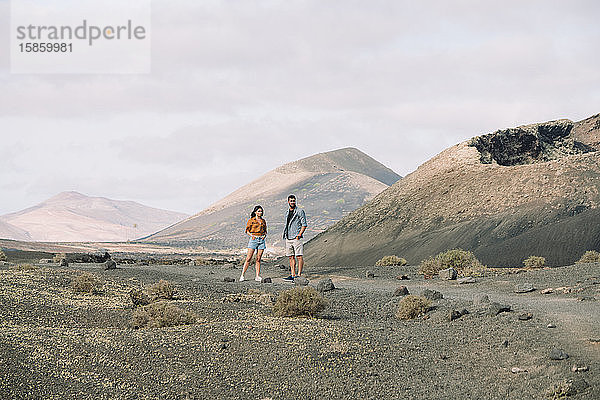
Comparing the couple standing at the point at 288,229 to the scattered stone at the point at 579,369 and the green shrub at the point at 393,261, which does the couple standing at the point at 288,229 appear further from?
the green shrub at the point at 393,261

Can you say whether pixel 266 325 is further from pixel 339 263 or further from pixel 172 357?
pixel 339 263

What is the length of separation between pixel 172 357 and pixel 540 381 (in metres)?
5.34

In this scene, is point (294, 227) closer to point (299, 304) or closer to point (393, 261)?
point (299, 304)

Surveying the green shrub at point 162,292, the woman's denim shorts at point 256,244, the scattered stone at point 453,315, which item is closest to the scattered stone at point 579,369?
the scattered stone at point 453,315

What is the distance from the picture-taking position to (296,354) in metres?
8.85

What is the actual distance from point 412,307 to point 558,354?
457cm

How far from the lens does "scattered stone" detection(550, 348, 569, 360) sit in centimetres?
781

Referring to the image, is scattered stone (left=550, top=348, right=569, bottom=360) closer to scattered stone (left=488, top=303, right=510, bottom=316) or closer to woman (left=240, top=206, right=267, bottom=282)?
scattered stone (left=488, top=303, right=510, bottom=316)

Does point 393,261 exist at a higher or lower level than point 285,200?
lower

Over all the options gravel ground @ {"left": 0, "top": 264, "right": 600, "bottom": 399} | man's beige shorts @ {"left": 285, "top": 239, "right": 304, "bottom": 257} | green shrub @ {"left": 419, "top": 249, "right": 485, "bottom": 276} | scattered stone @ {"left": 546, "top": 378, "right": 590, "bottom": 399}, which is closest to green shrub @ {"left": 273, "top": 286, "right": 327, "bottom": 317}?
gravel ground @ {"left": 0, "top": 264, "right": 600, "bottom": 399}

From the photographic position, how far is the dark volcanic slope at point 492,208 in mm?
33344

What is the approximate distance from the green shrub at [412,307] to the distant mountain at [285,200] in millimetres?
119553

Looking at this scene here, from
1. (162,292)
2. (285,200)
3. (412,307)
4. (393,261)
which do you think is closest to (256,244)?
(162,292)

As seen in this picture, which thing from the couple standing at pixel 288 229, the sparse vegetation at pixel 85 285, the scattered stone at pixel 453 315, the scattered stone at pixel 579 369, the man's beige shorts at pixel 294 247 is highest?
the couple standing at pixel 288 229
